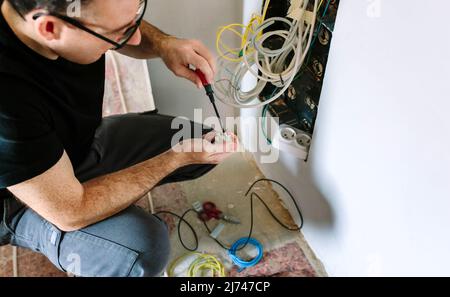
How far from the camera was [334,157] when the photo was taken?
3.27 feet

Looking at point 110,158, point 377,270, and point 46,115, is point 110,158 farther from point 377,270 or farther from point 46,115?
point 377,270

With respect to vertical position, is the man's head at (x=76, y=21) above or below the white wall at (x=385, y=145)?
above

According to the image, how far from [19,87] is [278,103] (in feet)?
2.58

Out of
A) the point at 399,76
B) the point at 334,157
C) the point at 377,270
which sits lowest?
the point at 377,270

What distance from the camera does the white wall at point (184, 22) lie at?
129cm

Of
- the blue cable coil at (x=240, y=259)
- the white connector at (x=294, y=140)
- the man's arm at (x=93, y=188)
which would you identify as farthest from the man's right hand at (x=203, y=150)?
the blue cable coil at (x=240, y=259)

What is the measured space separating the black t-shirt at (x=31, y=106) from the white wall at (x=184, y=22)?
0.49 metres

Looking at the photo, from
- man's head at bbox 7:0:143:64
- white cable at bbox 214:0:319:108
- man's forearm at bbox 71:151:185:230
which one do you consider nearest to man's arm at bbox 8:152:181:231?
man's forearm at bbox 71:151:185:230

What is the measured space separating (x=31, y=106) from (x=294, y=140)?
73 centimetres

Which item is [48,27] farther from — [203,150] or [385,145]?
[385,145]

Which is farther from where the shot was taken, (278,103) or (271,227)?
(271,227)

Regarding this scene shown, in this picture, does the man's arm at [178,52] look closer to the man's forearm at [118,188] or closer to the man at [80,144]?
the man at [80,144]

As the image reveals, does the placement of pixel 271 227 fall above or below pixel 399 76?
below
